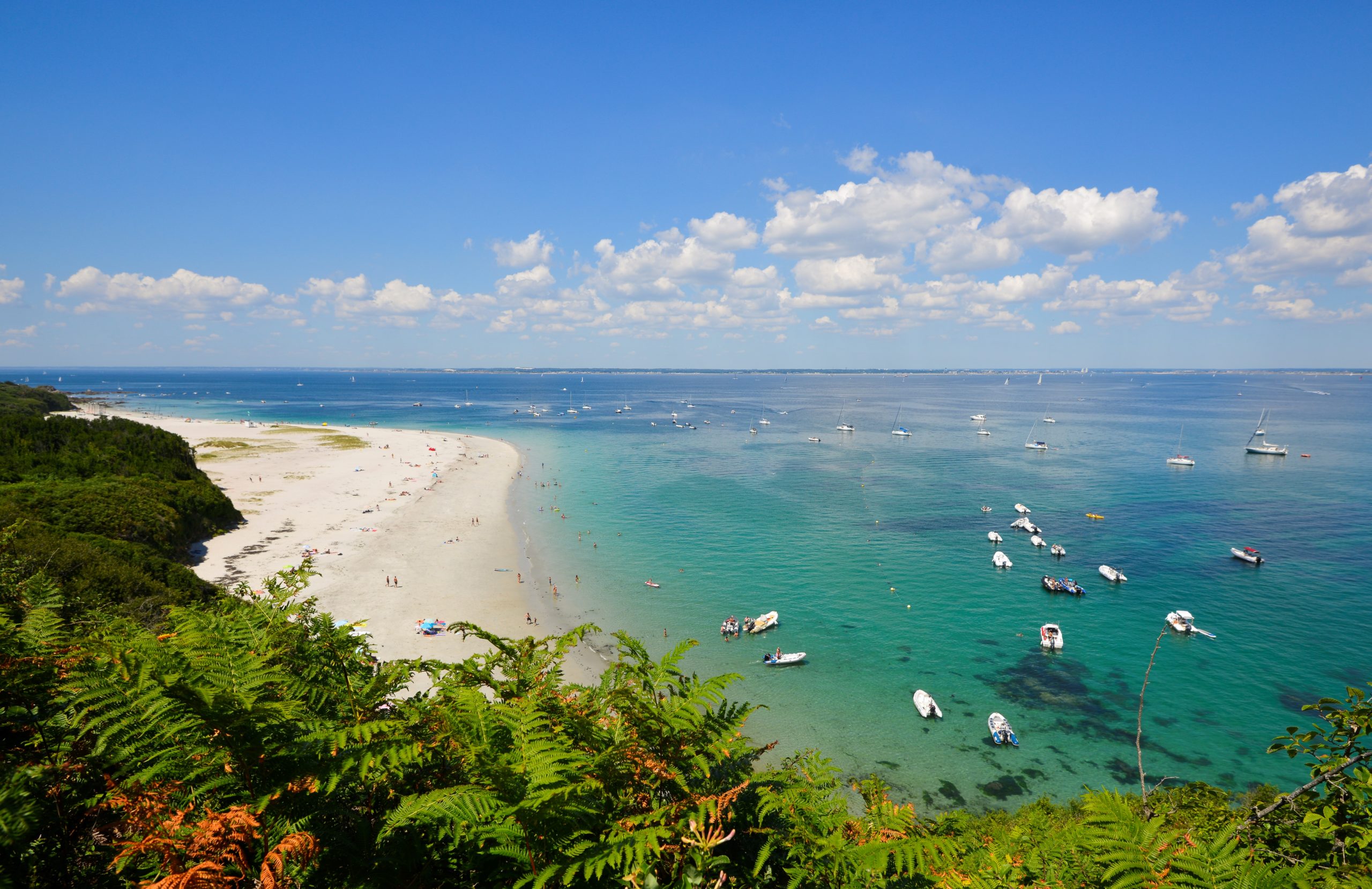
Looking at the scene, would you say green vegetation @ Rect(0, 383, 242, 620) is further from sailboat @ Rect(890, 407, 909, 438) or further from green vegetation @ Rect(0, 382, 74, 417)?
sailboat @ Rect(890, 407, 909, 438)

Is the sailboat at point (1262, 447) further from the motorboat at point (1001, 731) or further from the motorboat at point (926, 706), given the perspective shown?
the motorboat at point (926, 706)

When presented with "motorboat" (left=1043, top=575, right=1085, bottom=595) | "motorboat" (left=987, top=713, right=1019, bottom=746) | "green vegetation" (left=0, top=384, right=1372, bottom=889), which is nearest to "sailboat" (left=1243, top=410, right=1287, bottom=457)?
"motorboat" (left=1043, top=575, right=1085, bottom=595)

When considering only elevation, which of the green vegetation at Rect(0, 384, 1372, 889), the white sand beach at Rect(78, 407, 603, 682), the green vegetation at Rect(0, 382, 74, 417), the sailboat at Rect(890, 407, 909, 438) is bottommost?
the white sand beach at Rect(78, 407, 603, 682)

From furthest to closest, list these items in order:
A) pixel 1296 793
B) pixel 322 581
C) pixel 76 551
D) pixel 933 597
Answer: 1. pixel 933 597
2. pixel 322 581
3. pixel 76 551
4. pixel 1296 793

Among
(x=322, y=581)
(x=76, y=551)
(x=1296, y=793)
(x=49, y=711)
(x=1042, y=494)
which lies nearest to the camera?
(x=49, y=711)

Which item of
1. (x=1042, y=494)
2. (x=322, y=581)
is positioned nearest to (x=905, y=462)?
(x=1042, y=494)

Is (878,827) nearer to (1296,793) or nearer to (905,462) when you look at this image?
(1296,793)

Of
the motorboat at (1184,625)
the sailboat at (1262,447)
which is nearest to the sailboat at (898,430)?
the sailboat at (1262,447)

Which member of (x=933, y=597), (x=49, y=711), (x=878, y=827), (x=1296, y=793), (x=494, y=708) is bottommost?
(x=933, y=597)
